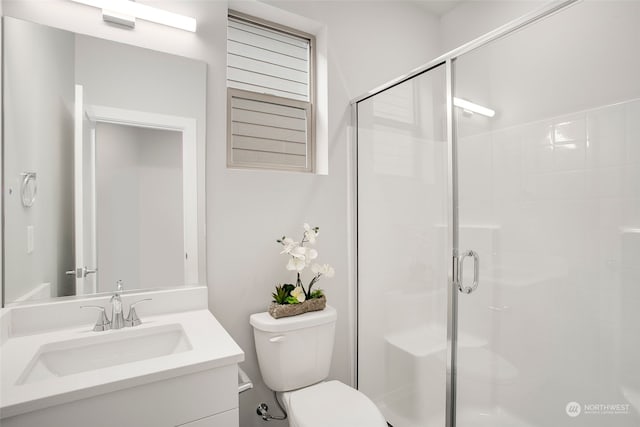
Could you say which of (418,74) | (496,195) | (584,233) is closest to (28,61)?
(418,74)

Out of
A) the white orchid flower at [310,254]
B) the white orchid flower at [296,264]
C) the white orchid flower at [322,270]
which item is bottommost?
the white orchid flower at [322,270]

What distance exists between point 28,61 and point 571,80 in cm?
188

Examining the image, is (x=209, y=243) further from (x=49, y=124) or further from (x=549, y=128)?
(x=549, y=128)

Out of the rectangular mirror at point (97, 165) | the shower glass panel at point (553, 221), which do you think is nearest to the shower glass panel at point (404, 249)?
the shower glass panel at point (553, 221)

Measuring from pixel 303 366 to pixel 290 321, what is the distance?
0.23 metres

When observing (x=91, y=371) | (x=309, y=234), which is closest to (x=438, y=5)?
Answer: (x=309, y=234)

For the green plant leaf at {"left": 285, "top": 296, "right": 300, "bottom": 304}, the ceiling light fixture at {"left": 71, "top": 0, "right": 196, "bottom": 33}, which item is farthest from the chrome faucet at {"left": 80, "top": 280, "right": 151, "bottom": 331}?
the ceiling light fixture at {"left": 71, "top": 0, "right": 196, "bottom": 33}

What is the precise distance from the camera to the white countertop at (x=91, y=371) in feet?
2.73

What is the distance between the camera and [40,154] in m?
1.29

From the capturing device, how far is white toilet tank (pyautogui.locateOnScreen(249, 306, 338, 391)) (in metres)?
1.55

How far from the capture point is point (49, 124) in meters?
1.31

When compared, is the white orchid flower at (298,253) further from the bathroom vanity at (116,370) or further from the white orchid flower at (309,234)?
the bathroom vanity at (116,370)

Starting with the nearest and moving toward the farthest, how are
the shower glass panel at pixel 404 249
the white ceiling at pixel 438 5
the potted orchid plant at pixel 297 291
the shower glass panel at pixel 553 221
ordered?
the shower glass panel at pixel 553 221, the shower glass panel at pixel 404 249, the potted orchid plant at pixel 297 291, the white ceiling at pixel 438 5

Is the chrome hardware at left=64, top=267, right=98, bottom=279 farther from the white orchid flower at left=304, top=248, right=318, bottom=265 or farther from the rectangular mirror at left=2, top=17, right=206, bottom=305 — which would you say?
the white orchid flower at left=304, top=248, right=318, bottom=265
